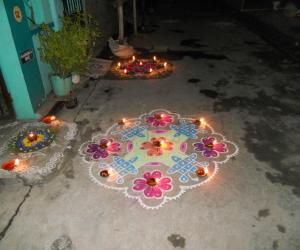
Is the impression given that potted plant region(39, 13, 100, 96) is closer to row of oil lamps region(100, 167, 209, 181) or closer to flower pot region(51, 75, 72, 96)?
flower pot region(51, 75, 72, 96)

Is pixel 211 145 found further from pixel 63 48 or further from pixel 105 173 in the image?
pixel 63 48

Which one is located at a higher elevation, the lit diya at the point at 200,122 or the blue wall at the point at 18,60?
the blue wall at the point at 18,60

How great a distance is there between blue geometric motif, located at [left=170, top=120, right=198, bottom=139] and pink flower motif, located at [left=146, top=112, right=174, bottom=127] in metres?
0.22

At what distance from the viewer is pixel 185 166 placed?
448 centimetres

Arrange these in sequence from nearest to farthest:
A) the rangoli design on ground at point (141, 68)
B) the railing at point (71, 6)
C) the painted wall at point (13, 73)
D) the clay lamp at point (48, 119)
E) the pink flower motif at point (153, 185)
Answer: the pink flower motif at point (153, 185) < the painted wall at point (13, 73) < the clay lamp at point (48, 119) < the railing at point (71, 6) < the rangoli design on ground at point (141, 68)

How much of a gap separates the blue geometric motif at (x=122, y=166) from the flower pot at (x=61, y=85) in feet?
8.76

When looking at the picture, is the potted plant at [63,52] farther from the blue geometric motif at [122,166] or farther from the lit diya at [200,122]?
the lit diya at [200,122]

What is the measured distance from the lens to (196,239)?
3.29 meters

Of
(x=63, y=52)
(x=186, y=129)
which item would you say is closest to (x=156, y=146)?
(x=186, y=129)

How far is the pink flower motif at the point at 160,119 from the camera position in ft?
18.5

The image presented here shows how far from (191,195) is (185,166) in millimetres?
657

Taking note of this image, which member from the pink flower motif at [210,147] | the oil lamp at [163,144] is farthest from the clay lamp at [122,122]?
the pink flower motif at [210,147]

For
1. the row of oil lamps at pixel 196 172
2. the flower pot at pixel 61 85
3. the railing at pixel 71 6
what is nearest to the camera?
the row of oil lamps at pixel 196 172

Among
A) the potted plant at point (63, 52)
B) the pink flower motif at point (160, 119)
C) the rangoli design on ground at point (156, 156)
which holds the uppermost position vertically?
the potted plant at point (63, 52)
